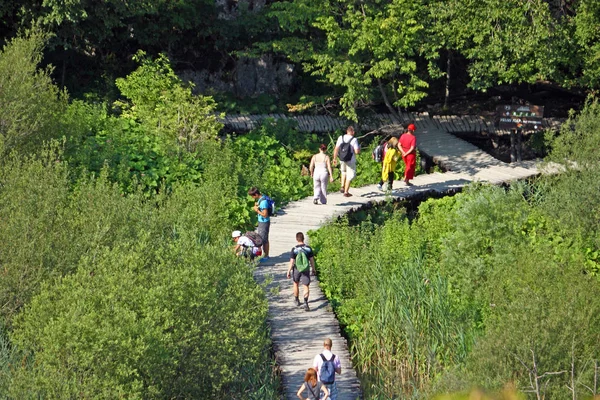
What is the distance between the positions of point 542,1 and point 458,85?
5.82 meters

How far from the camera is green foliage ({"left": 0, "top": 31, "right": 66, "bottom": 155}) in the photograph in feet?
70.7

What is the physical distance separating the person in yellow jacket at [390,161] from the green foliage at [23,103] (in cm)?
644

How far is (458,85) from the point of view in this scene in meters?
32.5

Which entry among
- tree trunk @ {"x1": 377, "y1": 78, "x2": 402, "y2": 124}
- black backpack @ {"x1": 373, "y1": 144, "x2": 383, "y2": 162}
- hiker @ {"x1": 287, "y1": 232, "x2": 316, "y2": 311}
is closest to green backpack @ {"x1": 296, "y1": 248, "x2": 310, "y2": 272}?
hiker @ {"x1": 287, "y1": 232, "x2": 316, "y2": 311}

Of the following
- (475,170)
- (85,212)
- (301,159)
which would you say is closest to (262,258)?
(85,212)

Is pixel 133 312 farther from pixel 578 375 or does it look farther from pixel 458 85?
pixel 458 85

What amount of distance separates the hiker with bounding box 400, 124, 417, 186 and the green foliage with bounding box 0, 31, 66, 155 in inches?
272

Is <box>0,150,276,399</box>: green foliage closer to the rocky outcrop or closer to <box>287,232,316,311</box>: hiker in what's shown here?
<box>287,232,316,311</box>: hiker

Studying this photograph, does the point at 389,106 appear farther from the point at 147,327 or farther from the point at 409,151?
the point at 147,327

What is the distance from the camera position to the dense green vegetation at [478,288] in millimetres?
16016

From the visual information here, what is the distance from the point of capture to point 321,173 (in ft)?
75.9

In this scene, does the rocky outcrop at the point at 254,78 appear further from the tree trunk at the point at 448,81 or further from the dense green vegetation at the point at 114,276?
the dense green vegetation at the point at 114,276

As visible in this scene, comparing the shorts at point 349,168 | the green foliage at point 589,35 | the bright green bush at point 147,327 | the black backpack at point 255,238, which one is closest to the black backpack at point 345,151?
the shorts at point 349,168

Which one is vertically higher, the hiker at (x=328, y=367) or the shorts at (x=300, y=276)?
the shorts at (x=300, y=276)
